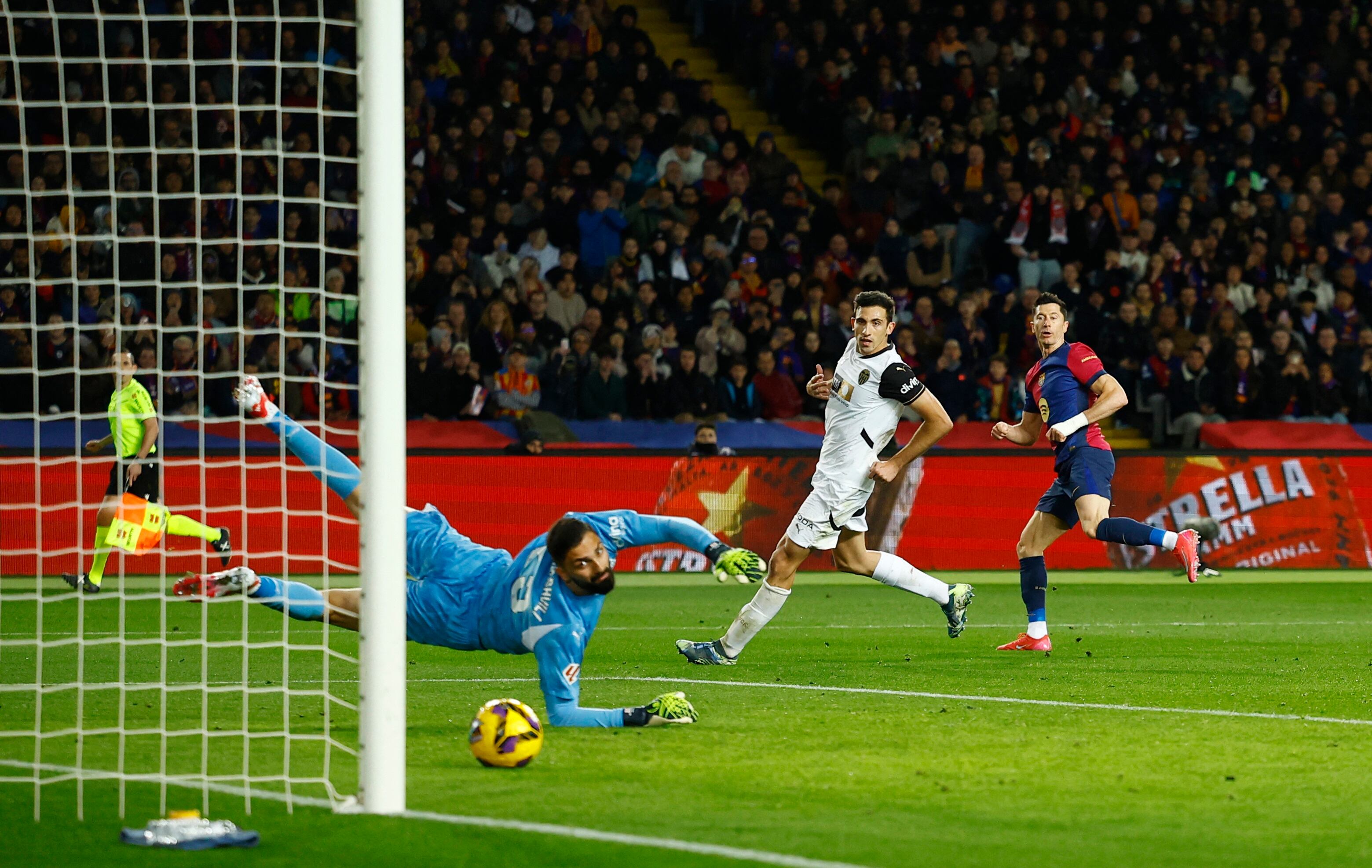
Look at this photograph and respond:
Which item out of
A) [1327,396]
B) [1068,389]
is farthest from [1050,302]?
[1327,396]

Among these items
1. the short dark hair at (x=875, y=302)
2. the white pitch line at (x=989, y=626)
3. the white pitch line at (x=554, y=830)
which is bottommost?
the white pitch line at (x=989, y=626)

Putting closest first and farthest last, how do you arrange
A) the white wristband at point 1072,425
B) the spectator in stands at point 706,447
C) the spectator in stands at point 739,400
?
1. the white wristband at point 1072,425
2. the spectator in stands at point 706,447
3. the spectator in stands at point 739,400

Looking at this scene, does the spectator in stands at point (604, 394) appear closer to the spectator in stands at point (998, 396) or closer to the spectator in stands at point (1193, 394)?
the spectator in stands at point (998, 396)

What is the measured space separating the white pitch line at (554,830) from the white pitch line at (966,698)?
121 inches

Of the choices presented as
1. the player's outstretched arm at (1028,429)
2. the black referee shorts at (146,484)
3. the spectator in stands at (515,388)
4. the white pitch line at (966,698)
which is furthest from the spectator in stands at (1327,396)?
the black referee shorts at (146,484)

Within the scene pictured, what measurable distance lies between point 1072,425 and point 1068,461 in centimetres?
30

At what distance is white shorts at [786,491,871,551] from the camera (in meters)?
9.69

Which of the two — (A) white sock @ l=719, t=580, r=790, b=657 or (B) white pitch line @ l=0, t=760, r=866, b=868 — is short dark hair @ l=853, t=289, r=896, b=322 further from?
(B) white pitch line @ l=0, t=760, r=866, b=868

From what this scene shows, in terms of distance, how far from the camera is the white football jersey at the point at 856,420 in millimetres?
9789

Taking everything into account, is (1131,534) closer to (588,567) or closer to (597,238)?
(588,567)

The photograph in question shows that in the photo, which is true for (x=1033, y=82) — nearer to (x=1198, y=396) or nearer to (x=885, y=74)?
(x=885, y=74)

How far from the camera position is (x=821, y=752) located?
267 inches

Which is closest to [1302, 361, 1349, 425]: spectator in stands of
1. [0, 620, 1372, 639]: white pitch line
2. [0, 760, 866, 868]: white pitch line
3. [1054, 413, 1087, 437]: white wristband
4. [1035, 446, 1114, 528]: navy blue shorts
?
[0, 620, 1372, 639]: white pitch line

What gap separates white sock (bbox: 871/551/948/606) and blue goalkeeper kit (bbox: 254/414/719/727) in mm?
3260
